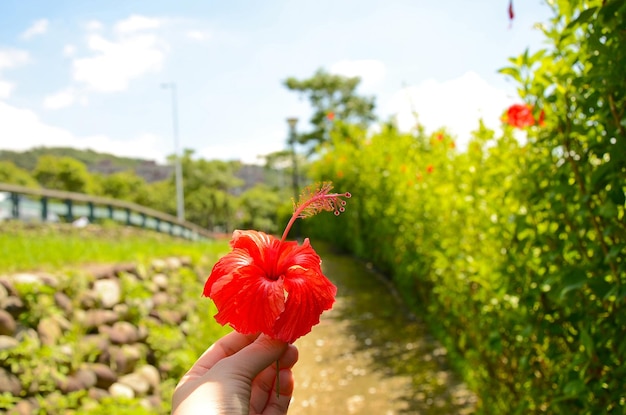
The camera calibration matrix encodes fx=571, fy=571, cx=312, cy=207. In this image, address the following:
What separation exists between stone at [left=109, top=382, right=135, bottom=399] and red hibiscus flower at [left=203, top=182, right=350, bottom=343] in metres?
3.41

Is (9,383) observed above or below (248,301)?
below

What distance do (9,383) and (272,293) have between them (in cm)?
310

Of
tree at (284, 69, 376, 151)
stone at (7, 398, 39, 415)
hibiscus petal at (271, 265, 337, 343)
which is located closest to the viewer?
hibiscus petal at (271, 265, 337, 343)

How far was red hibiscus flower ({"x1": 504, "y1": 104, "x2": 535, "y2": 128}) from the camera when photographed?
209 cm

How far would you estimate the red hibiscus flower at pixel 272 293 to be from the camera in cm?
78

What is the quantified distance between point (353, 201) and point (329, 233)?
3177mm

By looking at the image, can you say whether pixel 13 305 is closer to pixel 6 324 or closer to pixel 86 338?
pixel 6 324

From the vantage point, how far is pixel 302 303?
77cm

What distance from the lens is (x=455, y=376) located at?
4.34m

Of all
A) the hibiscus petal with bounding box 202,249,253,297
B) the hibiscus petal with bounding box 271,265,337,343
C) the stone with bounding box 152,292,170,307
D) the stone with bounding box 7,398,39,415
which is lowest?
the stone with bounding box 7,398,39,415

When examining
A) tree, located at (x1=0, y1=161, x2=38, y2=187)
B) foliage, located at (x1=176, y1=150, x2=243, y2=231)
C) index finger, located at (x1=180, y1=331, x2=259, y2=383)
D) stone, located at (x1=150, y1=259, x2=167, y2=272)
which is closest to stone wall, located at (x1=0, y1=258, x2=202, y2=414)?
stone, located at (x1=150, y1=259, x2=167, y2=272)

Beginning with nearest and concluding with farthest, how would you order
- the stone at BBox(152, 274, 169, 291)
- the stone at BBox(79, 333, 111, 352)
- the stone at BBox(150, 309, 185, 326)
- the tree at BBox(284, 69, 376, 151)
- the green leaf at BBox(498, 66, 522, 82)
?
the green leaf at BBox(498, 66, 522, 82) < the stone at BBox(79, 333, 111, 352) < the stone at BBox(150, 309, 185, 326) < the stone at BBox(152, 274, 169, 291) < the tree at BBox(284, 69, 376, 151)

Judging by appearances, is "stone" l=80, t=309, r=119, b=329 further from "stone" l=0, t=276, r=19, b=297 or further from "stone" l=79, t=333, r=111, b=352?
"stone" l=0, t=276, r=19, b=297

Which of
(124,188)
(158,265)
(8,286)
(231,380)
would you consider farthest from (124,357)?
(124,188)
